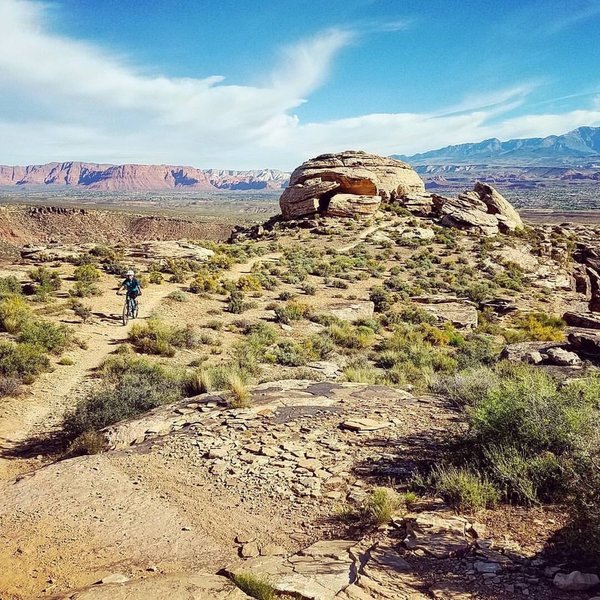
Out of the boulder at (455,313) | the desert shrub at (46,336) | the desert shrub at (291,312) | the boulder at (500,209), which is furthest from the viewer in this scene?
the boulder at (500,209)

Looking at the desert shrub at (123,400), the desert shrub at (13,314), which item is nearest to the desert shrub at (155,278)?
the desert shrub at (13,314)

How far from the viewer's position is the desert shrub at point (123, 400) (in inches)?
315

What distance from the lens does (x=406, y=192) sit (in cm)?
4456

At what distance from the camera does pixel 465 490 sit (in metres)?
4.99

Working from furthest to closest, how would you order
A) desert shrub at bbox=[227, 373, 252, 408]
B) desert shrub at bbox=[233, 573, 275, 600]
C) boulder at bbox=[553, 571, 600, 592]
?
1. desert shrub at bbox=[227, 373, 252, 408]
2. desert shrub at bbox=[233, 573, 275, 600]
3. boulder at bbox=[553, 571, 600, 592]

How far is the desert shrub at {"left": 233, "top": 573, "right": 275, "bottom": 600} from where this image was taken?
3783mm

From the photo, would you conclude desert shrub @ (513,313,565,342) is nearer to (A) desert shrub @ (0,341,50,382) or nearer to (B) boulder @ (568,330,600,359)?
(B) boulder @ (568,330,600,359)

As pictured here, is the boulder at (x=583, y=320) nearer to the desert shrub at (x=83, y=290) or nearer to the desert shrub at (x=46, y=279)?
the desert shrub at (x=83, y=290)

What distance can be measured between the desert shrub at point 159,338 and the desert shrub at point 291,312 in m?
3.73

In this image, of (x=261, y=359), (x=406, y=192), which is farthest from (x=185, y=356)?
(x=406, y=192)

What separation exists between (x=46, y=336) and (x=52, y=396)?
304 cm

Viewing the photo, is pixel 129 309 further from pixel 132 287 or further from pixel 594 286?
pixel 594 286

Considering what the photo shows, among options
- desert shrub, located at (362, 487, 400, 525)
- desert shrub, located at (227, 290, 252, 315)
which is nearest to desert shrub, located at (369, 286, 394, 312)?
desert shrub, located at (227, 290, 252, 315)

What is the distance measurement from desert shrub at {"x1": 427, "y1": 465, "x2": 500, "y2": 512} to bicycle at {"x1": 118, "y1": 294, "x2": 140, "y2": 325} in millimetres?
12171
